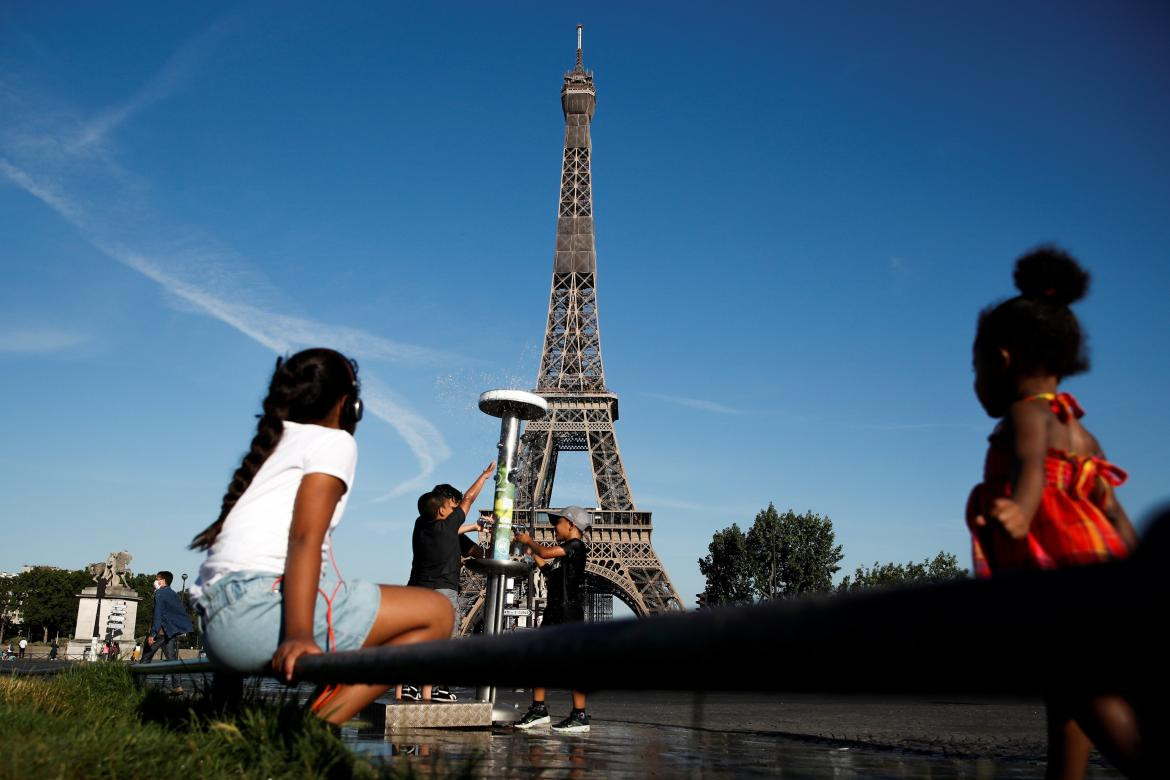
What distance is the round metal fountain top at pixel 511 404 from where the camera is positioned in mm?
7887

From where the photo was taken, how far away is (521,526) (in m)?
43.5

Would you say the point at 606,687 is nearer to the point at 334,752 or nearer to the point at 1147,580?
the point at 1147,580

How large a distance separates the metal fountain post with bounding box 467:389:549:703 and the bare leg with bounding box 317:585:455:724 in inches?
157

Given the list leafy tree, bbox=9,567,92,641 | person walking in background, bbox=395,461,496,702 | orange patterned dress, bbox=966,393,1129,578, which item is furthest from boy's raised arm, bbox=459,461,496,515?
leafy tree, bbox=9,567,92,641

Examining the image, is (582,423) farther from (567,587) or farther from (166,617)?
(567,587)

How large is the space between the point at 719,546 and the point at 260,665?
223ft

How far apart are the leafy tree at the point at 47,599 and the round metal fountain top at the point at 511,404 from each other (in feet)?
321

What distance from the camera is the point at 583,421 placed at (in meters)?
46.8

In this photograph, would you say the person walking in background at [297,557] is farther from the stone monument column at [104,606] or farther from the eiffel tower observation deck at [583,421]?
the eiffel tower observation deck at [583,421]

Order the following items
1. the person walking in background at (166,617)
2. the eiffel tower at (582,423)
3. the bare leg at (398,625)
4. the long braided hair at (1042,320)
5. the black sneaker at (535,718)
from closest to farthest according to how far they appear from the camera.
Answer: the long braided hair at (1042,320), the bare leg at (398,625), the black sneaker at (535,718), the person walking in background at (166,617), the eiffel tower at (582,423)

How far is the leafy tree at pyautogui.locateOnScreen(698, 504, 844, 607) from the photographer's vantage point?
64.7 meters

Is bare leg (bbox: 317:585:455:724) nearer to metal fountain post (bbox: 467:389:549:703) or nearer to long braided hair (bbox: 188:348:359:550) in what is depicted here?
long braided hair (bbox: 188:348:359:550)

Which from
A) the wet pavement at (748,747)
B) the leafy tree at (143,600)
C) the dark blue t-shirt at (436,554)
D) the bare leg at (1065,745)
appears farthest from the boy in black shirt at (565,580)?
the leafy tree at (143,600)

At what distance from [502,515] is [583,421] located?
39.2 m
